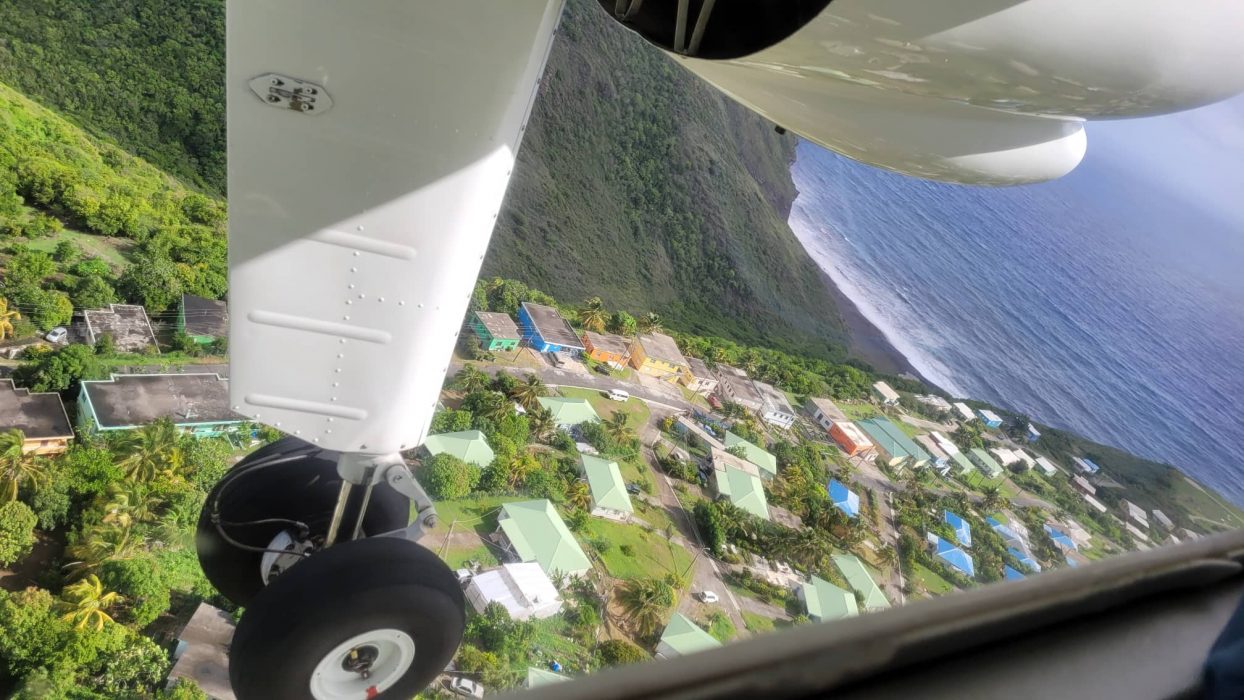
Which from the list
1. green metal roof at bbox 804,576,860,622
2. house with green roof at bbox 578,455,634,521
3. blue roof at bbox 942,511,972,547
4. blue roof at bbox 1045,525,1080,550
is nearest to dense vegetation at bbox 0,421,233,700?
house with green roof at bbox 578,455,634,521

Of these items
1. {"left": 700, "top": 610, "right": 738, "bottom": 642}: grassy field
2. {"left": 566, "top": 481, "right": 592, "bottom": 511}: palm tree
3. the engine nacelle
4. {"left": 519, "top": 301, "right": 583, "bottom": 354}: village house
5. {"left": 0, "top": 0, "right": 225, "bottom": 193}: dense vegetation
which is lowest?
{"left": 700, "top": 610, "right": 738, "bottom": 642}: grassy field

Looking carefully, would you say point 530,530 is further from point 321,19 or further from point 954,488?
point 954,488

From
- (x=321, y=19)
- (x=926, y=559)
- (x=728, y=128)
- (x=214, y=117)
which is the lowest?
(x=926, y=559)

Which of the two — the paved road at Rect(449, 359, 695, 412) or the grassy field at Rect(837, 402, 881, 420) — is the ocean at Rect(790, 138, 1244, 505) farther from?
the paved road at Rect(449, 359, 695, 412)

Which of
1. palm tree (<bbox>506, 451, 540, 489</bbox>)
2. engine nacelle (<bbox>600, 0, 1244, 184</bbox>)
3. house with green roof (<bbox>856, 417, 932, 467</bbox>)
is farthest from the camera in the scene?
house with green roof (<bbox>856, 417, 932, 467</bbox>)

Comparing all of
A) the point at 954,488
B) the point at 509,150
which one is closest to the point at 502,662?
the point at 509,150

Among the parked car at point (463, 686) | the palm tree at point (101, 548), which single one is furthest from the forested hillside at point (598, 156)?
the parked car at point (463, 686)

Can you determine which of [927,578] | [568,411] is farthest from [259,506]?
[927,578]
